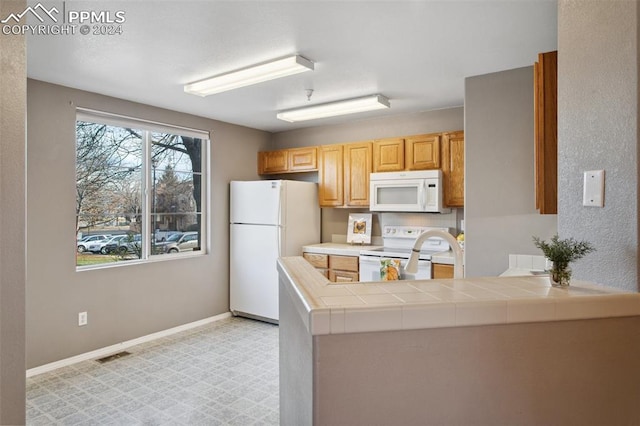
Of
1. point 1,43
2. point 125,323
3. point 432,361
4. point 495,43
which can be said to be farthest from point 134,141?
point 432,361

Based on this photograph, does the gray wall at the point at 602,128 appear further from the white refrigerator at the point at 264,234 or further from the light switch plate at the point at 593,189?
the white refrigerator at the point at 264,234

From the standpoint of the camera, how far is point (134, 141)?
406 cm

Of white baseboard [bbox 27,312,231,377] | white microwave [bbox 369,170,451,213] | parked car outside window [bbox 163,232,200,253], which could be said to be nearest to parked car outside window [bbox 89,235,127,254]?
parked car outside window [bbox 163,232,200,253]

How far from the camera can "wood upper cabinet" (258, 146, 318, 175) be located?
4.95m

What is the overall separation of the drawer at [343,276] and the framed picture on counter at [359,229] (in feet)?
1.66

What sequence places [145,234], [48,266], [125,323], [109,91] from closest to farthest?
1. [48,266]
2. [109,91]
3. [125,323]
4. [145,234]

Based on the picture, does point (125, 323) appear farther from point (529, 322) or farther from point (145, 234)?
point (529, 322)

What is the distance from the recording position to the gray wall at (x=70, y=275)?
3229 millimetres

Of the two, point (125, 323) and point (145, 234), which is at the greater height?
point (145, 234)

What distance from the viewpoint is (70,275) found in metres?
3.47

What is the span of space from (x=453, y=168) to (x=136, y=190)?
126 inches

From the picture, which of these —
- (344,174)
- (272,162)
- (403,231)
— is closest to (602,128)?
(403,231)

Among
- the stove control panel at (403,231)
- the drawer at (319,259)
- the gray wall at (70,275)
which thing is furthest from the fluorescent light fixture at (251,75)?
the stove control panel at (403,231)

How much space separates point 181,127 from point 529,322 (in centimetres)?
409
